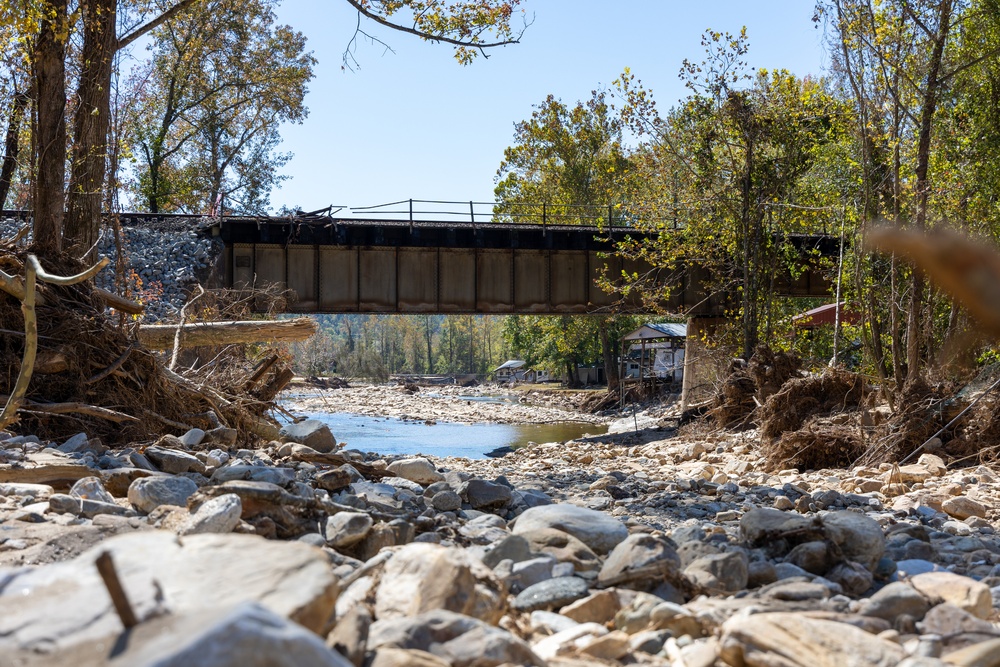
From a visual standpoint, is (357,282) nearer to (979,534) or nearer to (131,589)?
(979,534)

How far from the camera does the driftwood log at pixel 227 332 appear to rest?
41.5ft

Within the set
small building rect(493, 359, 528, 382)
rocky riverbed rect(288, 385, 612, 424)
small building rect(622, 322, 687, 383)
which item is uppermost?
small building rect(622, 322, 687, 383)

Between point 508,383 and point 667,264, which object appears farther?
point 508,383

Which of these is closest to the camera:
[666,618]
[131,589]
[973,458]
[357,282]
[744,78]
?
[131,589]

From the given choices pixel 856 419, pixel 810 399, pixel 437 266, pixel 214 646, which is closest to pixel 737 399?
pixel 810 399

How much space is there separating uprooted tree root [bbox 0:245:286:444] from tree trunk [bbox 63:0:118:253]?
6.05ft

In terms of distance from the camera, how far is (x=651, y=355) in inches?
2044

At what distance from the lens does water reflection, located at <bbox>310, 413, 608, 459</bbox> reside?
75.0ft

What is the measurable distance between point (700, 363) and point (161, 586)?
2170cm

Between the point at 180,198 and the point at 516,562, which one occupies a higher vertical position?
the point at 180,198

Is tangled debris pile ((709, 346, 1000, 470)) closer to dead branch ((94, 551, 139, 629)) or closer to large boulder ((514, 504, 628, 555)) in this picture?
large boulder ((514, 504, 628, 555))

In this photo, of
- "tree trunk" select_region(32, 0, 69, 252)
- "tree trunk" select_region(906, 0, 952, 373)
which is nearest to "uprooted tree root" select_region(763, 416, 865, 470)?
"tree trunk" select_region(906, 0, 952, 373)

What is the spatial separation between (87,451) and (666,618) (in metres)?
6.17

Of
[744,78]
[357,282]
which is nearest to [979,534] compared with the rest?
[744,78]
